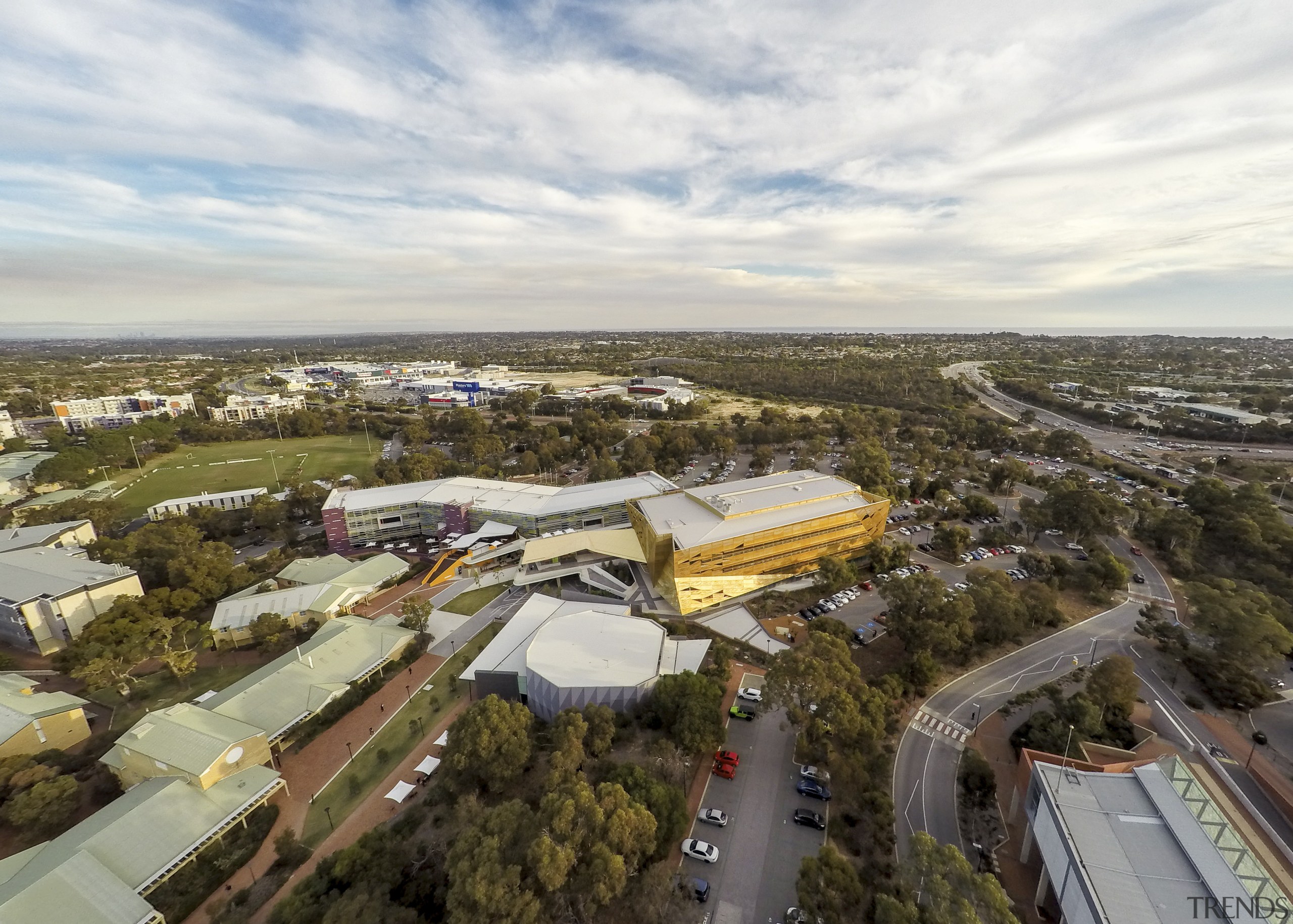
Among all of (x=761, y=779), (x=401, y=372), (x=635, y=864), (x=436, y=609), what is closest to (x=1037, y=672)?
(x=761, y=779)

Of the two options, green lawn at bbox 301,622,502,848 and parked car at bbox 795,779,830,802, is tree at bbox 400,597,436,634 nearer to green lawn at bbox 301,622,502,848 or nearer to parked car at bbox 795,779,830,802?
green lawn at bbox 301,622,502,848

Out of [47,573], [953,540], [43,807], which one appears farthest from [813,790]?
[47,573]

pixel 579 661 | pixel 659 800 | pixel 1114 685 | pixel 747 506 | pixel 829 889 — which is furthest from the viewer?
pixel 747 506

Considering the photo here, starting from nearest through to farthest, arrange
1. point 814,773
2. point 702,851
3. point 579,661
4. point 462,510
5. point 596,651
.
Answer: point 702,851 < point 814,773 < point 579,661 < point 596,651 < point 462,510

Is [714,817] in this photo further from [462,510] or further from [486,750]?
[462,510]

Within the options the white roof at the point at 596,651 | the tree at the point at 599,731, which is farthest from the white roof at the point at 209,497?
the tree at the point at 599,731

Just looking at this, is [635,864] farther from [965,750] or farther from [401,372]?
[401,372]
